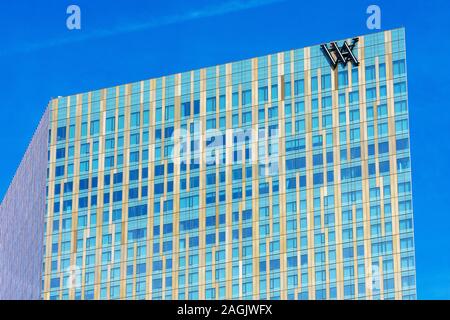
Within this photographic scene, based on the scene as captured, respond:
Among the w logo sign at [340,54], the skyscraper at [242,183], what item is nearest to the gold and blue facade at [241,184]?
the skyscraper at [242,183]

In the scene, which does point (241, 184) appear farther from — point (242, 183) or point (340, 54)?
point (340, 54)

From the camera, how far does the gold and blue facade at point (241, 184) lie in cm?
17225

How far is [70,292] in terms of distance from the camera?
7264 inches

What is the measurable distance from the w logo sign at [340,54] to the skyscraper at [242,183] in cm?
19

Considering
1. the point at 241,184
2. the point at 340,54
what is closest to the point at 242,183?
the point at 241,184

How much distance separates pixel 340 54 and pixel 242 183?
21.8m

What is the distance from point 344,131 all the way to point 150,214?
29056 mm

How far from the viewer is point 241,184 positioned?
592 feet

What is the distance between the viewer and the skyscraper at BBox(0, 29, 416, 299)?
172250 mm

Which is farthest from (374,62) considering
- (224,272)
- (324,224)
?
(224,272)

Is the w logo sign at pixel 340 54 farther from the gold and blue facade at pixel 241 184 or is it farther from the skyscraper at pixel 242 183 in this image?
the gold and blue facade at pixel 241 184

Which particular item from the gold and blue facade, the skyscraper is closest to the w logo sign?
the skyscraper
